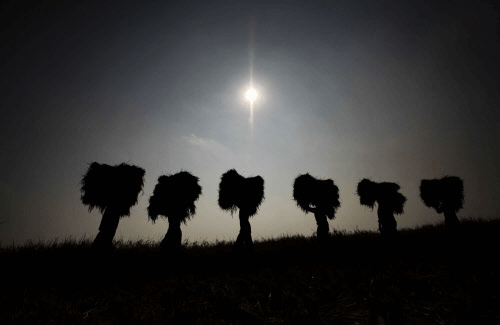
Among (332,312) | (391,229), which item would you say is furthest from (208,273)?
(391,229)

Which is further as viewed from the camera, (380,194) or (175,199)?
(380,194)

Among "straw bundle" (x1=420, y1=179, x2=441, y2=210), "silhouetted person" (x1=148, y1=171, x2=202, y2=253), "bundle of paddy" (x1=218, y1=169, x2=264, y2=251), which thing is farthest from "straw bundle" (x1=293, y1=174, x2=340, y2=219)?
"straw bundle" (x1=420, y1=179, x2=441, y2=210)

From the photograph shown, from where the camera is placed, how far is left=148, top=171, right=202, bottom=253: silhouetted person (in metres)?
12.4

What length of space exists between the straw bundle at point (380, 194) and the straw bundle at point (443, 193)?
2971mm

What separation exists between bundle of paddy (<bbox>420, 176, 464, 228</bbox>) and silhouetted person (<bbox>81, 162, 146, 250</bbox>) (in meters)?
21.9

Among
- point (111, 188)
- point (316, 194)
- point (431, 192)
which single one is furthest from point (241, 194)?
point (431, 192)

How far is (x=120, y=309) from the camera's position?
16.4ft

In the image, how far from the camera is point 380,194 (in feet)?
53.1

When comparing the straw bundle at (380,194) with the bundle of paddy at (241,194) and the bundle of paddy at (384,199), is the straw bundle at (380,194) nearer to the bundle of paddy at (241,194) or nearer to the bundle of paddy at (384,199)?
the bundle of paddy at (384,199)

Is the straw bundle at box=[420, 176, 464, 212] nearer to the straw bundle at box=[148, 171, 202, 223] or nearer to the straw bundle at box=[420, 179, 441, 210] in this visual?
the straw bundle at box=[420, 179, 441, 210]

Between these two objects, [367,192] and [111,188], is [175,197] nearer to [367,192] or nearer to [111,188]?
[111,188]

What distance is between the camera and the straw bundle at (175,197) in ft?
41.5

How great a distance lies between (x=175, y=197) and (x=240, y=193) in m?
3.89

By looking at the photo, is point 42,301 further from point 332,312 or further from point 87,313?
point 332,312
